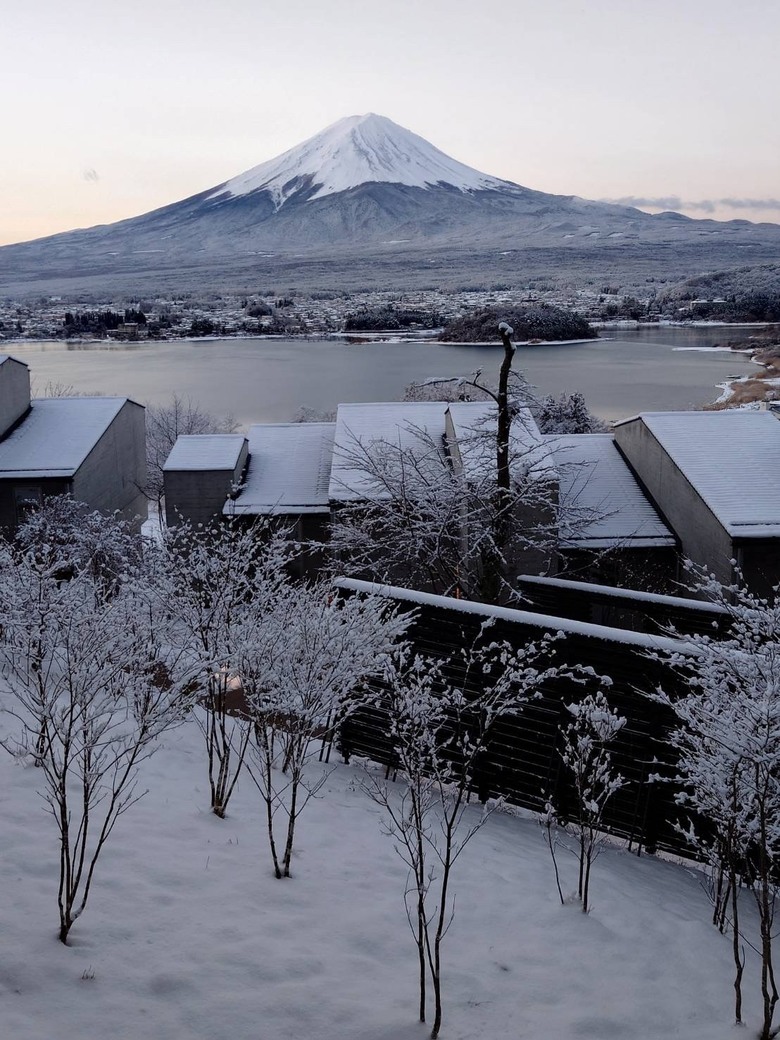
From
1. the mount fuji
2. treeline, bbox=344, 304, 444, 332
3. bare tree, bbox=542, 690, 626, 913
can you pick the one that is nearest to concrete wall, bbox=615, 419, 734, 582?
bare tree, bbox=542, 690, 626, 913

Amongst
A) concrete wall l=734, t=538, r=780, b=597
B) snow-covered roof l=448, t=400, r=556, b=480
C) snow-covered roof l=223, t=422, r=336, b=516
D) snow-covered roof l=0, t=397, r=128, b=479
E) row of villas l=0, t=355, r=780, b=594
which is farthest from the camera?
snow-covered roof l=0, t=397, r=128, b=479

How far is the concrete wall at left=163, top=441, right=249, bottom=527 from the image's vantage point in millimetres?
19250

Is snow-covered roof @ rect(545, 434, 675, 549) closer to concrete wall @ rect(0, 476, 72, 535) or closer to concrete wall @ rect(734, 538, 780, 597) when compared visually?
concrete wall @ rect(734, 538, 780, 597)

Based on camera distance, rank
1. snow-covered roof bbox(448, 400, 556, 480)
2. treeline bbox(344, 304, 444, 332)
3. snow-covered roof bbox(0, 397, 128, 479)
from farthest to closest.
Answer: treeline bbox(344, 304, 444, 332) < snow-covered roof bbox(0, 397, 128, 479) < snow-covered roof bbox(448, 400, 556, 480)

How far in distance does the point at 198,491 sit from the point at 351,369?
3934cm

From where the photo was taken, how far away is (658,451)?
1770 centimetres

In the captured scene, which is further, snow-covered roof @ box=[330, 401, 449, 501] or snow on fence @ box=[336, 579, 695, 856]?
snow-covered roof @ box=[330, 401, 449, 501]

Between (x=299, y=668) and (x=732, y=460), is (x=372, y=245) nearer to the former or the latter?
(x=732, y=460)

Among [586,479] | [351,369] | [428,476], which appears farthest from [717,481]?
[351,369]

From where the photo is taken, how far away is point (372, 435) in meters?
19.5

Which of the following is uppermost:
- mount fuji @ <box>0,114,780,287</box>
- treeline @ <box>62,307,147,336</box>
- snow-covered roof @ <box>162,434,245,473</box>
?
mount fuji @ <box>0,114,780,287</box>

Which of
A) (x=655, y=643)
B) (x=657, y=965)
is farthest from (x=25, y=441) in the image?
(x=657, y=965)

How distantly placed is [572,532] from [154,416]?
2857 cm

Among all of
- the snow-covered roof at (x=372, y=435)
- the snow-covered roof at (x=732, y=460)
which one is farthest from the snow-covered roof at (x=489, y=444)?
the snow-covered roof at (x=732, y=460)
